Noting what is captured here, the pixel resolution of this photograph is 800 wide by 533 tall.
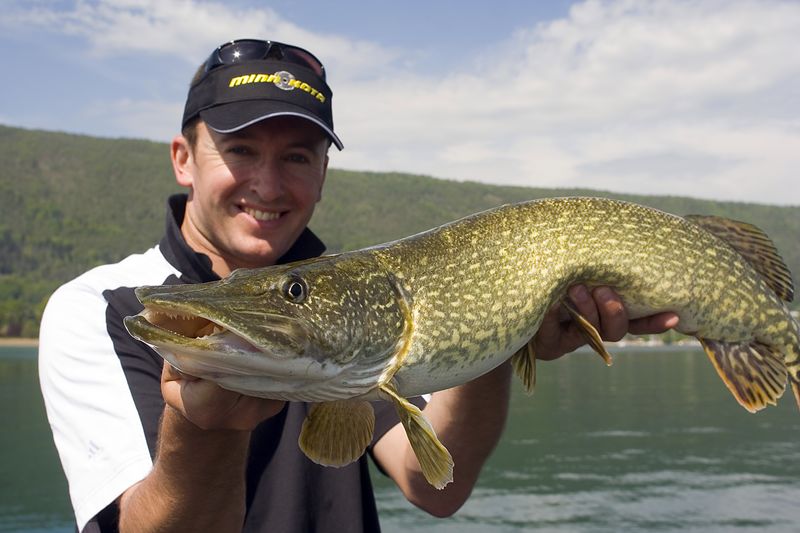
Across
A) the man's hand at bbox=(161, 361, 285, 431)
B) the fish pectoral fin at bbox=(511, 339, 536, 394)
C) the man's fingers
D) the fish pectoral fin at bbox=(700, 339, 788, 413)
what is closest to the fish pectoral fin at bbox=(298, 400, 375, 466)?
the man's hand at bbox=(161, 361, 285, 431)

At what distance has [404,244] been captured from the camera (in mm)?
2924

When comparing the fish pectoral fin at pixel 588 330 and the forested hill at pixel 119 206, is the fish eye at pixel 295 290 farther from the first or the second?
the forested hill at pixel 119 206

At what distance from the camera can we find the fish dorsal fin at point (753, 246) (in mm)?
3682

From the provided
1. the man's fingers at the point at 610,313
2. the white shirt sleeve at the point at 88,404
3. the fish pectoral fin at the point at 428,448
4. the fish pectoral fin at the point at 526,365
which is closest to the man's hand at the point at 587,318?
the man's fingers at the point at 610,313

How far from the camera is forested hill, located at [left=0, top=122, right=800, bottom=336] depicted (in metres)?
119

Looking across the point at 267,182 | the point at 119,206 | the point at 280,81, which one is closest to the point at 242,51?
the point at 280,81

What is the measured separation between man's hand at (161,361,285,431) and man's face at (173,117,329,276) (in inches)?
54.4

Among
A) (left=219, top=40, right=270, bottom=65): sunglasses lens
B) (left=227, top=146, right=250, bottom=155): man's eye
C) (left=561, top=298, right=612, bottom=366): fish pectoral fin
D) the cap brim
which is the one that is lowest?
(left=561, top=298, right=612, bottom=366): fish pectoral fin

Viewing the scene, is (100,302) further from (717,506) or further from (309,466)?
(717,506)

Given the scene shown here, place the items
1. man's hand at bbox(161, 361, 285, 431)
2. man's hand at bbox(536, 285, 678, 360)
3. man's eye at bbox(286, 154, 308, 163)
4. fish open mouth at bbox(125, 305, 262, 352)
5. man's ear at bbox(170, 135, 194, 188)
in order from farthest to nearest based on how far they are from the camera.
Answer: man's ear at bbox(170, 135, 194, 188) < man's eye at bbox(286, 154, 308, 163) < man's hand at bbox(536, 285, 678, 360) < man's hand at bbox(161, 361, 285, 431) < fish open mouth at bbox(125, 305, 262, 352)

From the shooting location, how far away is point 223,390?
2.25m

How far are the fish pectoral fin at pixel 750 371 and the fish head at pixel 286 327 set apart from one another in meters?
1.81

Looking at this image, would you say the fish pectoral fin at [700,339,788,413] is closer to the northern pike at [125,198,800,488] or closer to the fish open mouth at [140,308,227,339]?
the northern pike at [125,198,800,488]

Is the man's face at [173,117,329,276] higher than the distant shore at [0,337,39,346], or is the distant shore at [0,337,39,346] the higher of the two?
the man's face at [173,117,329,276]
